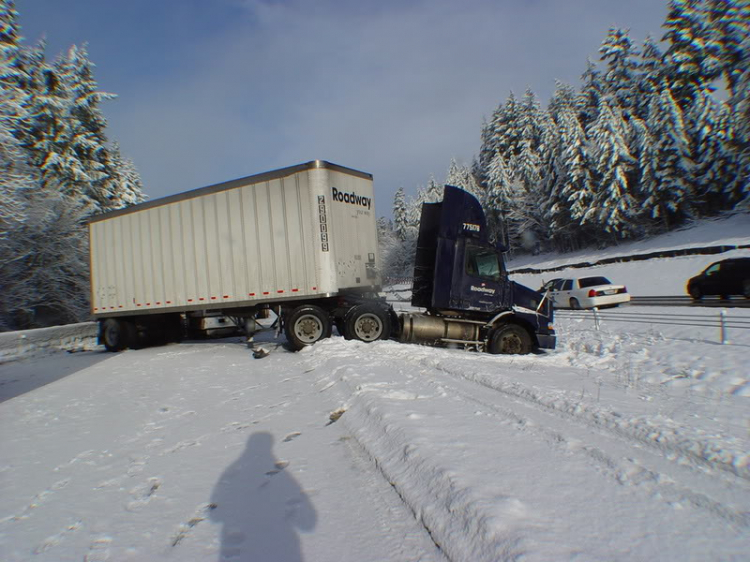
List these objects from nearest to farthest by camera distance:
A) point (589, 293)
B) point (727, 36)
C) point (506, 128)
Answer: point (589, 293), point (727, 36), point (506, 128)

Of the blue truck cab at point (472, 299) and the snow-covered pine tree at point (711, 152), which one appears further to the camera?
the snow-covered pine tree at point (711, 152)

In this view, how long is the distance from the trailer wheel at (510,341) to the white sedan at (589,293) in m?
7.90

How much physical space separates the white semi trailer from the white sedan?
959 centimetres

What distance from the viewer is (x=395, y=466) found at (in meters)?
3.44

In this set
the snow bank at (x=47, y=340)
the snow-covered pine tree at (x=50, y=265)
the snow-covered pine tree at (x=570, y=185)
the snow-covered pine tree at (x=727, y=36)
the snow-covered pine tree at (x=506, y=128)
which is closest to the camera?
the snow bank at (x=47, y=340)

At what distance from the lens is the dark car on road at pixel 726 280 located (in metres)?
15.3

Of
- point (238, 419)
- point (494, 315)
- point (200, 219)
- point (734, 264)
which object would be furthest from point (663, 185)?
point (238, 419)

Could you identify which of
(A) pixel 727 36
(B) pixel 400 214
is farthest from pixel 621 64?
(B) pixel 400 214

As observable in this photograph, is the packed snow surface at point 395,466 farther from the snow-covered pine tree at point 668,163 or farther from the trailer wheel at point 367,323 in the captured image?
the snow-covered pine tree at point 668,163

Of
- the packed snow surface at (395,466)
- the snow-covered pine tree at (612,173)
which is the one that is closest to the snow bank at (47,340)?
the packed snow surface at (395,466)

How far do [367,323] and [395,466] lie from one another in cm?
638

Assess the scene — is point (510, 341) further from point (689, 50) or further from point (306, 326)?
→ point (689, 50)

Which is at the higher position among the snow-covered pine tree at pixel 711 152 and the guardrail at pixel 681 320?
the snow-covered pine tree at pixel 711 152

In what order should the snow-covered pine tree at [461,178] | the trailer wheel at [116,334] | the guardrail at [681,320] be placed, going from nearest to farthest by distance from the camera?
the guardrail at [681,320] < the trailer wheel at [116,334] < the snow-covered pine tree at [461,178]
